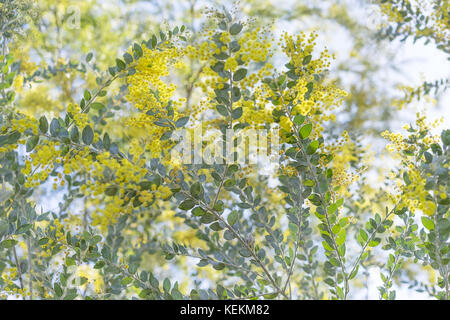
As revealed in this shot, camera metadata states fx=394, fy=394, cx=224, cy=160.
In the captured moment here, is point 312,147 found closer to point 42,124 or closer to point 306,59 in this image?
point 306,59

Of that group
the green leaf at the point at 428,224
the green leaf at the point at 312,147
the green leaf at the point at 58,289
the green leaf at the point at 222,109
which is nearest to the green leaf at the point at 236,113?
the green leaf at the point at 222,109

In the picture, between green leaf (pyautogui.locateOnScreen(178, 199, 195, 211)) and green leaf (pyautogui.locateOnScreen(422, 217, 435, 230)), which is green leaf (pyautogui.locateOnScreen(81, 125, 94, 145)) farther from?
green leaf (pyautogui.locateOnScreen(422, 217, 435, 230))

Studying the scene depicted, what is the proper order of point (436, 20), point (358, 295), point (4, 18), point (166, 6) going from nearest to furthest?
point (4, 18)
point (436, 20)
point (358, 295)
point (166, 6)

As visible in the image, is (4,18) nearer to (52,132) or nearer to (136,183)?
(52,132)

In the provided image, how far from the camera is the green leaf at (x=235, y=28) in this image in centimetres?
65

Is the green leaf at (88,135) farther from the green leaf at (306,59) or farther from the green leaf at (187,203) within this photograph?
the green leaf at (306,59)

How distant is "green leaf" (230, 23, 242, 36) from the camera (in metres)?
0.65

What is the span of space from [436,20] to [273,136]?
93 centimetres

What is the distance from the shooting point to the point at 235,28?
2.14ft

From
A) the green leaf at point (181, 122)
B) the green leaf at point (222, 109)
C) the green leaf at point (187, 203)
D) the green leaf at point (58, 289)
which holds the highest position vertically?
the green leaf at point (222, 109)

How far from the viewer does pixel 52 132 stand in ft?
2.09

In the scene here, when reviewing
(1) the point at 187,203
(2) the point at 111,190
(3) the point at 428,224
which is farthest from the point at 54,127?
(3) the point at 428,224
